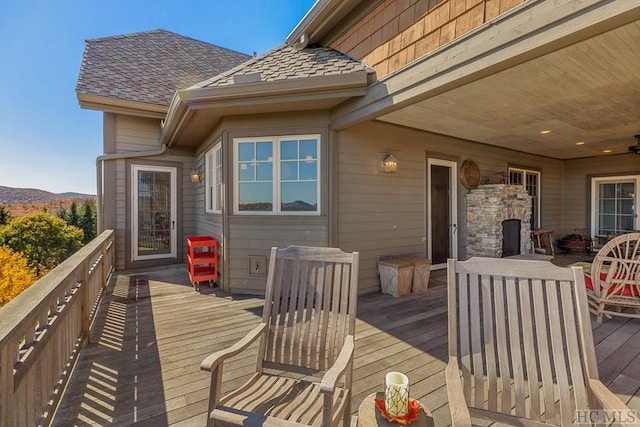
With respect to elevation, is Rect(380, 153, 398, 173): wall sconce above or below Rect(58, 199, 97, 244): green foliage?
above

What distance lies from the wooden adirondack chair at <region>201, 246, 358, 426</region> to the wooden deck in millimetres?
546

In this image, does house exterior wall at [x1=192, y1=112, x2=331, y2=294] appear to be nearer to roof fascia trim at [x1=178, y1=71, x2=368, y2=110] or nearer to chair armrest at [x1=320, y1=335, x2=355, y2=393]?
roof fascia trim at [x1=178, y1=71, x2=368, y2=110]

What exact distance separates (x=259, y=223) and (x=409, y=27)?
3126mm

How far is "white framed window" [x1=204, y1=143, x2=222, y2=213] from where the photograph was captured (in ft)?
16.5

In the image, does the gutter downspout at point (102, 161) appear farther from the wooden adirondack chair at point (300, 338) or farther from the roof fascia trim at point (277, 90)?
the wooden adirondack chair at point (300, 338)

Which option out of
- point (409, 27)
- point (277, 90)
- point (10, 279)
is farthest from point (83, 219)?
point (409, 27)

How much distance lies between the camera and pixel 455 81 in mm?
2641

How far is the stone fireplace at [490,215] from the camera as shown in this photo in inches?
228

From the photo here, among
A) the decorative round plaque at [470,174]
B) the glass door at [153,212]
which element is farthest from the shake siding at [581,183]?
the glass door at [153,212]

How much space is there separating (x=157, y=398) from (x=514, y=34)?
3585 millimetres

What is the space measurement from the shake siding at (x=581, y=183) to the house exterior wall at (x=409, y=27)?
775 cm

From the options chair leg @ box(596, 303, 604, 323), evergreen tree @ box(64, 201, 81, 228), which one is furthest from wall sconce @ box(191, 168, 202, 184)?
chair leg @ box(596, 303, 604, 323)

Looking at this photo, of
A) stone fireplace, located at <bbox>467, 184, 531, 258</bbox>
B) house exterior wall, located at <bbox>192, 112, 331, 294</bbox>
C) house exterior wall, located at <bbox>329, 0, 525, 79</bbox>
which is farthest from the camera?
stone fireplace, located at <bbox>467, 184, 531, 258</bbox>

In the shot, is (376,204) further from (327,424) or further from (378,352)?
(327,424)
